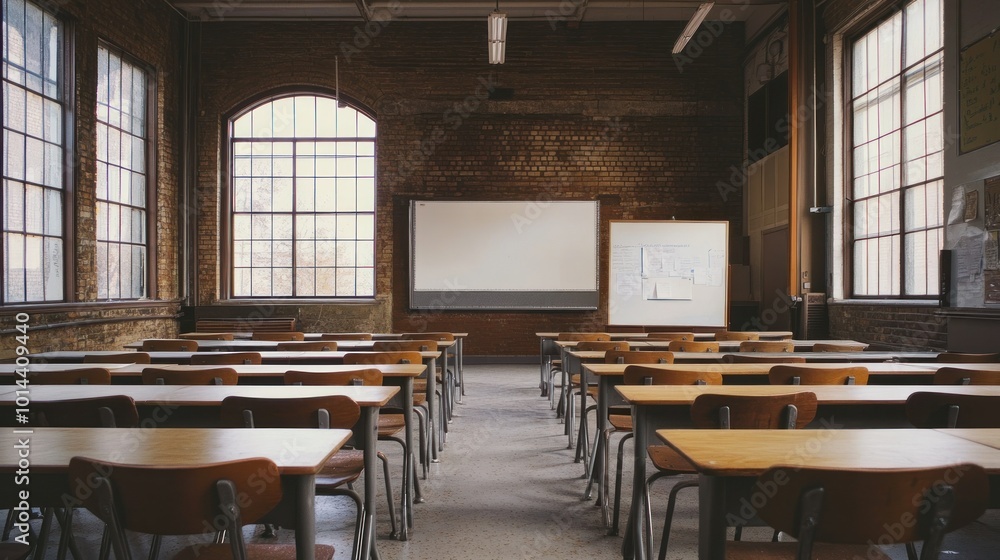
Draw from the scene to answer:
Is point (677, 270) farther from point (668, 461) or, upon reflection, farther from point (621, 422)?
point (668, 461)

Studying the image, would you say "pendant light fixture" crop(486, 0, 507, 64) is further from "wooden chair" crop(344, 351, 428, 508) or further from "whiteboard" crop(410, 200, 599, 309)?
"wooden chair" crop(344, 351, 428, 508)

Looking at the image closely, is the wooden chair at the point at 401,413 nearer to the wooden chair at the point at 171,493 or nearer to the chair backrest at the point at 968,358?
the wooden chair at the point at 171,493

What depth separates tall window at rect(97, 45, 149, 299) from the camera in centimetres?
751

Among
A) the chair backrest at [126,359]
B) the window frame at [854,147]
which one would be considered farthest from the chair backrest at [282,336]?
the window frame at [854,147]

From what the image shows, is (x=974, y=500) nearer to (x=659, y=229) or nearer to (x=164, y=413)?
(x=164, y=413)

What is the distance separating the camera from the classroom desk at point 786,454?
1.45 metres

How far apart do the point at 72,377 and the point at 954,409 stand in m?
3.81

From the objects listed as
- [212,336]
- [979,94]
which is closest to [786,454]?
[979,94]

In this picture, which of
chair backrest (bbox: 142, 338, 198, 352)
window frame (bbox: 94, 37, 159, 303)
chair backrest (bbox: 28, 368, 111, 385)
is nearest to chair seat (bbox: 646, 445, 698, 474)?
chair backrest (bbox: 28, 368, 111, 385)

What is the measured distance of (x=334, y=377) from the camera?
289cm

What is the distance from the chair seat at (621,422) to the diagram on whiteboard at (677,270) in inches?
200

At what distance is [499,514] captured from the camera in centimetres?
302

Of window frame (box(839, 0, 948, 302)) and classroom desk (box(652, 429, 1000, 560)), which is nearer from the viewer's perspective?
classroom desk (box(652, 429, 1000, 560))

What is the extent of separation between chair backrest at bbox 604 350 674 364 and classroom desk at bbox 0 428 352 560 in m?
2.44
